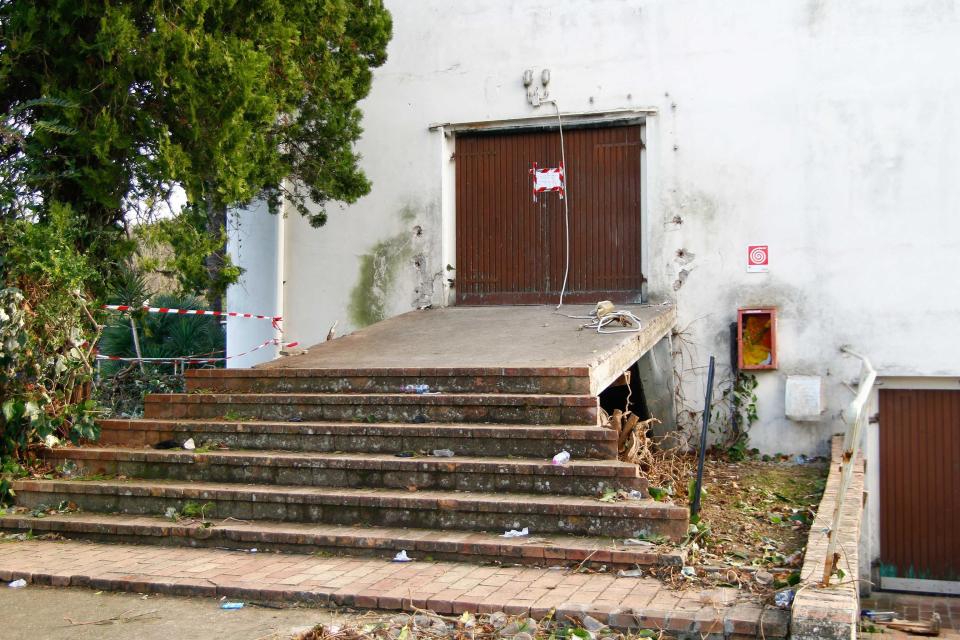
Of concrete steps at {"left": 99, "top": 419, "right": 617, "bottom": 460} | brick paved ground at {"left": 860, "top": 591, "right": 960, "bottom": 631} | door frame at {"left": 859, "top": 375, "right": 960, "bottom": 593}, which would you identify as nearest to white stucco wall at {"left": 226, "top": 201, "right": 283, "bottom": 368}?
concrete steps at {"left": 99, "top": 419, "right": 617, "bottom": 460}

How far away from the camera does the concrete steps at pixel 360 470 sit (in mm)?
5922

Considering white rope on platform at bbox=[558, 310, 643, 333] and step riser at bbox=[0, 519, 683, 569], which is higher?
white rope on platform at bbox=[558, 310, 643, 333]

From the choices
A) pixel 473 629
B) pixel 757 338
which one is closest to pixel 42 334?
pixel 473 629

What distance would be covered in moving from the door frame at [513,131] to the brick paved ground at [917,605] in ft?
12.9

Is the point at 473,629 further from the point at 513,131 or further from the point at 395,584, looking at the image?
the point at 513,131

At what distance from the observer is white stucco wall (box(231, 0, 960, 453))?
955 centimetres

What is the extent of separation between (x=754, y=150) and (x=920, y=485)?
3.98 metres

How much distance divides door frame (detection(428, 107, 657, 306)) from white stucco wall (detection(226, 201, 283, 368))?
7.12 ft

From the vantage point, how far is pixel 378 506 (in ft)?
19.7

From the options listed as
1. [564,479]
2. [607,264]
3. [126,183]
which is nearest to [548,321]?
[607,264]

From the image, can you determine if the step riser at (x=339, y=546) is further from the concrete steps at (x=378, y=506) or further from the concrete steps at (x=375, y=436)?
the concrete steps at (x=375, y=436)

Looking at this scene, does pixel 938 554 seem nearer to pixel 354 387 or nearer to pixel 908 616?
pixel 908 616

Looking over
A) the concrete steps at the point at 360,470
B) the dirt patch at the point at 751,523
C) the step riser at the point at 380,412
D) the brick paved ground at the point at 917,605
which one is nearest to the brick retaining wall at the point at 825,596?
the dirt patch at the point at 751,523

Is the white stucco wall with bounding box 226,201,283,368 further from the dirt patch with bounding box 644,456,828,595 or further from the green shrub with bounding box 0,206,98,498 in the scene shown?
the dirt patch with bounding box 644,456,828,595
